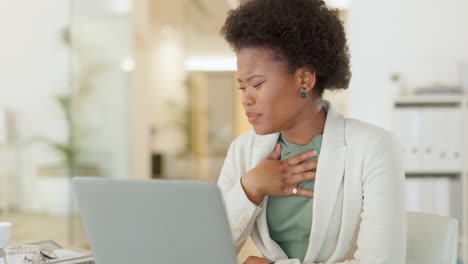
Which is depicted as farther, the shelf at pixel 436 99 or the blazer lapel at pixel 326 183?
the shelf at pixel 436 99

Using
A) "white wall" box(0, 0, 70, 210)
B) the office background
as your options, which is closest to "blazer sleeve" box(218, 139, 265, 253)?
the office background

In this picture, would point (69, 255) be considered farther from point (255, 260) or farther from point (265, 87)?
point (265, 87)

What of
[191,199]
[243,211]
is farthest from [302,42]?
[191,199]

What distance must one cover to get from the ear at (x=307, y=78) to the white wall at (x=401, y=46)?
2765mm

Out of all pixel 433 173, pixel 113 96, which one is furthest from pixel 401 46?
pixel 113 96

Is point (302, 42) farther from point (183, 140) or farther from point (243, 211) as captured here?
point (183, 140)

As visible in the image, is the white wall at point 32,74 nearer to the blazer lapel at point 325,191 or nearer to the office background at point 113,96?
the office background at point 113,96

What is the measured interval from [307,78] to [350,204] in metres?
0.30

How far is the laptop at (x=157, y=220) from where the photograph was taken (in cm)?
83

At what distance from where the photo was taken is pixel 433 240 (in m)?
1.33

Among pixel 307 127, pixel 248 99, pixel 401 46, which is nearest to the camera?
pixel 248 99

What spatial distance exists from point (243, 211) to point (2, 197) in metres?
2.81

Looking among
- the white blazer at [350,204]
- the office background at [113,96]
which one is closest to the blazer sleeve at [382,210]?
the white blazer at [350,204]

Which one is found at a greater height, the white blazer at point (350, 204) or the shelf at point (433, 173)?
the white blazer at point (350, 204)
